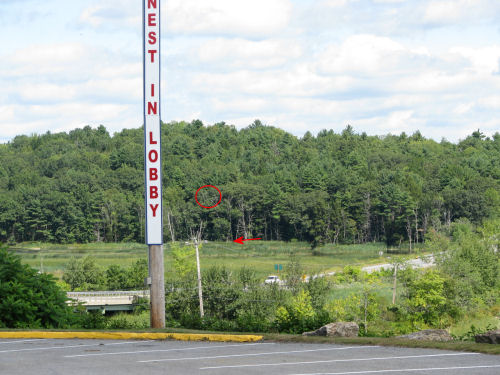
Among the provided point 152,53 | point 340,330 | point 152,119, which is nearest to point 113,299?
point 152,119

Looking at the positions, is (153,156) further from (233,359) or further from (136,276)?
(136,276)

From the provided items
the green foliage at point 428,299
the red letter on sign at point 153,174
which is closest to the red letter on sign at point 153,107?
the red letter on sign at point 153,174

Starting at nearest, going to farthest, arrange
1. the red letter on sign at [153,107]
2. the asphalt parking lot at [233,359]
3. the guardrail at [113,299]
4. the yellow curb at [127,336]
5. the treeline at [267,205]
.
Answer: the asphalt parking lot at [233,359] < the yellow curb at [127,336] < the red letter on sign at [153,107] < the guardrail at [113,299] < the treeline at [267,205]

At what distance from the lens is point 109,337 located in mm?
16781

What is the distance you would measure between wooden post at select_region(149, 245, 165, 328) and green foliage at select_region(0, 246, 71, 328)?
2.84m

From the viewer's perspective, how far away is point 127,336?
54.8 ft

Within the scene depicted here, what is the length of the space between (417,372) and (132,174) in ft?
534

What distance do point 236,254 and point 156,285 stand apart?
101 metres

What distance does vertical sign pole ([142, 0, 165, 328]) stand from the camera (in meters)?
19.3

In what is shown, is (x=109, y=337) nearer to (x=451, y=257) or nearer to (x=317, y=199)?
(x=451, y=257)

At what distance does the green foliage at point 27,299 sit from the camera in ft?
64.6

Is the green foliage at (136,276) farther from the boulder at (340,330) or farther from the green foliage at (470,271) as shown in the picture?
the boulder at (340,330)

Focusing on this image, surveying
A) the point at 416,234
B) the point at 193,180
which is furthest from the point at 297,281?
the point at 193,180

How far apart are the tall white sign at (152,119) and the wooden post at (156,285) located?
0.94 ft
